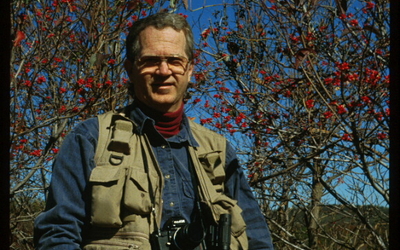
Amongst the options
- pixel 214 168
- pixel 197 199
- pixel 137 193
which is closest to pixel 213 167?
pixel 214 168

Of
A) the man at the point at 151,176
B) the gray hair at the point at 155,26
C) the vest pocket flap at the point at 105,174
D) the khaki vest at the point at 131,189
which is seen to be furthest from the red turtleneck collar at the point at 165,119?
the vest pocket flap at the point at 105,174

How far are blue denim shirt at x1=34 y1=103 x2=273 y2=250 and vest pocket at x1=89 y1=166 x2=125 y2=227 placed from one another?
0.05 m

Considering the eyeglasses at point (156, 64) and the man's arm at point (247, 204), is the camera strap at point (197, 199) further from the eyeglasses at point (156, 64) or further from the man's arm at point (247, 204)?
the eyeglasses at point (156, 64)

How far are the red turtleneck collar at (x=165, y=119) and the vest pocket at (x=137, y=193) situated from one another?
0.29 m

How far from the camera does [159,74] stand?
7.23ft

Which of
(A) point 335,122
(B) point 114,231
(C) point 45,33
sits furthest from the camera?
(C) point 45,33

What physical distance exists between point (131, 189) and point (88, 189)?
0.16 meters

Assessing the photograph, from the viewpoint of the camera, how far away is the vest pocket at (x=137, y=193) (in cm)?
199

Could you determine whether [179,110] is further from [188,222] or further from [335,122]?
[335,122]

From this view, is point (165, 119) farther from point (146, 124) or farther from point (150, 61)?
point (150, 61)

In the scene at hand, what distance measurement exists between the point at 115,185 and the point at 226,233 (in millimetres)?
483

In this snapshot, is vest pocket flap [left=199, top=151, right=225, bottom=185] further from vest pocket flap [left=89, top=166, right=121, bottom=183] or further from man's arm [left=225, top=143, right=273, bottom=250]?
vest pocket flap [left=89, top=166, right=121, bottom=183]

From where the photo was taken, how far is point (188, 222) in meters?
2.14
